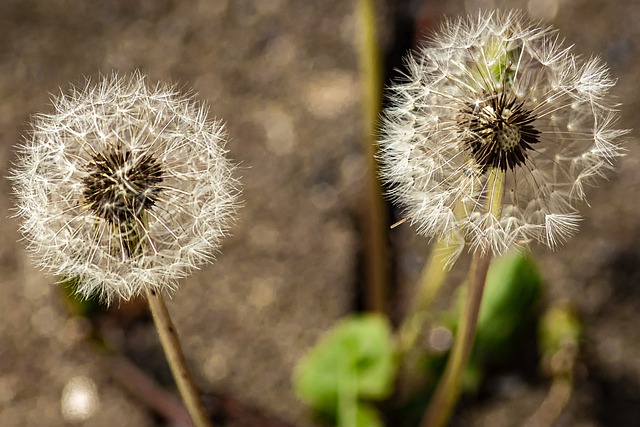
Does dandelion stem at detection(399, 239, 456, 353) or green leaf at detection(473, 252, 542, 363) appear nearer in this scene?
green leaf at detection(473, 252, 542, 363)

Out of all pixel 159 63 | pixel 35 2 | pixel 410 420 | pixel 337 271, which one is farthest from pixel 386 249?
pixel 35 2

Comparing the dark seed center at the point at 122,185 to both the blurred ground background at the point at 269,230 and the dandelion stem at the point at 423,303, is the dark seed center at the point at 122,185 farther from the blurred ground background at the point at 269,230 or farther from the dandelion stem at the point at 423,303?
the dandelion stem at the point at 423,303

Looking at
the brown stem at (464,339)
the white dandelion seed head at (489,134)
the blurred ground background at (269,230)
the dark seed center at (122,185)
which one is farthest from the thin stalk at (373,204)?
the dark seed center at (122,185)

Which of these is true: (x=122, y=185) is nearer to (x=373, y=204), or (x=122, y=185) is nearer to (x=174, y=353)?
(x=174, y=353)

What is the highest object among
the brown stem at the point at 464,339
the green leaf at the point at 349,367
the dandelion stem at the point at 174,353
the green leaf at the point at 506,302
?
the green leaf at the point at 506,302

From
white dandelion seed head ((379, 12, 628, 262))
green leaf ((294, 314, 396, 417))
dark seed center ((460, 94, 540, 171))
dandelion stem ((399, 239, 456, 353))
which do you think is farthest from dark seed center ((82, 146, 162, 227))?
dandelion stem ((399, 239, 456, 353))

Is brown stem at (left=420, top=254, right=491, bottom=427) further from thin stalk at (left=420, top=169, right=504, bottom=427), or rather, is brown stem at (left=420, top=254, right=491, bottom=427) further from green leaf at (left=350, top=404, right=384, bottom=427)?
green leaf at (left=350, top=404, right=384, bottom=427)

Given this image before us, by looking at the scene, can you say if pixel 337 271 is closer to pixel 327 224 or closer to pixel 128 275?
pixel 327 224
